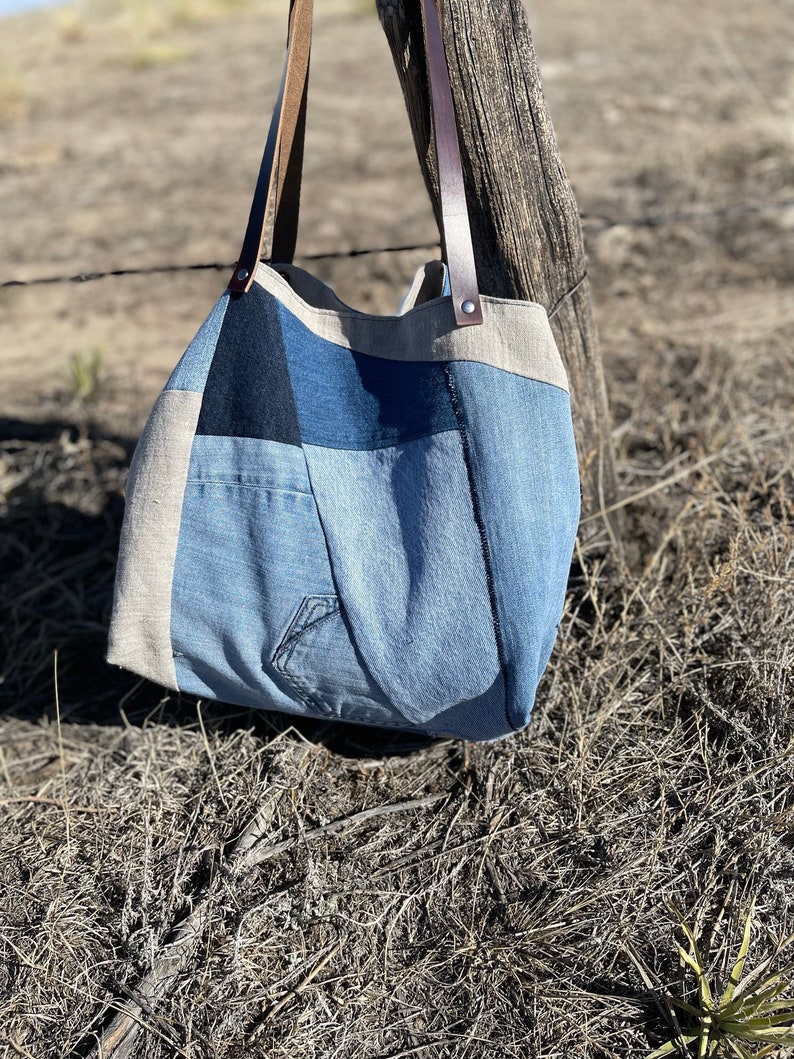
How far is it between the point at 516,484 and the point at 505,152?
0.67 meters

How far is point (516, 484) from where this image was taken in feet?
4.41

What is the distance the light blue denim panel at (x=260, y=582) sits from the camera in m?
1.43

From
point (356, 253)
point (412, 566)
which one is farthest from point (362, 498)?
point (356, 253)

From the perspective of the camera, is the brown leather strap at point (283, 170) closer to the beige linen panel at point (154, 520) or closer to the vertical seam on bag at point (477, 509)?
the beige linen panel at point (154, 520)

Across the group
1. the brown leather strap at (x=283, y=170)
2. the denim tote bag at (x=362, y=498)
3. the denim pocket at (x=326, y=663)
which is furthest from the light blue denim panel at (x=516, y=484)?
the brown leather strap at (x=283, y=170)

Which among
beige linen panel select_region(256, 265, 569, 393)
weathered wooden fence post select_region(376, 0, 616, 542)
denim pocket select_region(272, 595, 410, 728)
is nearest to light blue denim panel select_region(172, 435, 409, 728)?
denim pocket select_region(272, 595, 410, 728)

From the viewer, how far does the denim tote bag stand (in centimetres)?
135

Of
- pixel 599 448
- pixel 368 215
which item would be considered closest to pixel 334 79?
pixel 368 215

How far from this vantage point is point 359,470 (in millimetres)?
1446

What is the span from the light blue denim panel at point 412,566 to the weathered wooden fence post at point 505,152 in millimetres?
512

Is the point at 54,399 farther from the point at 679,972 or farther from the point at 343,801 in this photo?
the point at 679,972

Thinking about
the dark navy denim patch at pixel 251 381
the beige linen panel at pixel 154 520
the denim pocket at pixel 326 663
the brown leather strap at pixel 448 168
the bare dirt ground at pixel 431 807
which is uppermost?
the brown leather strap at pixel 448 168

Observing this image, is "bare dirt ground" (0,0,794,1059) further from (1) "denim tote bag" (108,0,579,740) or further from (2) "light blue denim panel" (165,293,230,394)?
(2) "light blue denim panel" (165,293,230,394)

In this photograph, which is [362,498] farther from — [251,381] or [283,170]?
[283,170]
